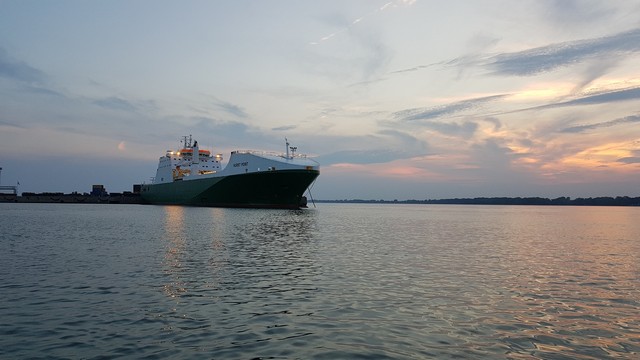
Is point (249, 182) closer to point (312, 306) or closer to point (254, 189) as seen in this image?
point (254, 189)

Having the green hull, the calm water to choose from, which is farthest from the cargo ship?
the calm water

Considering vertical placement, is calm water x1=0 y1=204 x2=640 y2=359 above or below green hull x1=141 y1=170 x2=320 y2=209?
below

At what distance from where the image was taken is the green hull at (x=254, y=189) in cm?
8844

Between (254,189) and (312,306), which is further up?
(254,189)

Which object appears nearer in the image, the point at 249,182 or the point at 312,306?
the point at 312,306

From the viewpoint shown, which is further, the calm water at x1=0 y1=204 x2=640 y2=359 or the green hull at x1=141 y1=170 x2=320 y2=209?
the green hull at x1=141 y1=170 x2=320 y2=209

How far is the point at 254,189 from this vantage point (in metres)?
92.8

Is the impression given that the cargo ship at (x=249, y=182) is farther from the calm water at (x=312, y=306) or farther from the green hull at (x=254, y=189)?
the calm water at (x=312, y=306)

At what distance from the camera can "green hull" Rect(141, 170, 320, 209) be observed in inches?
3482

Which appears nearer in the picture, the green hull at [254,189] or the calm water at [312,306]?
the calm water at [312,306]

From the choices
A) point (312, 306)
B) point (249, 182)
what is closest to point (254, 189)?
point (249, 182)

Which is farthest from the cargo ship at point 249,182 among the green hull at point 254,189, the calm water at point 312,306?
the calm water at point 312,306

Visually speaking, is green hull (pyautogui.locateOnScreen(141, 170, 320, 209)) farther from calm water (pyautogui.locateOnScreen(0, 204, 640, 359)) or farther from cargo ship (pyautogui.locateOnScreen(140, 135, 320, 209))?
calm water (pyautogui.locateOnScreen(0, 204, 640, 359))

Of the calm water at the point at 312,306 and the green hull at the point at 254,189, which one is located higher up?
the green hull at the point at 254,189
